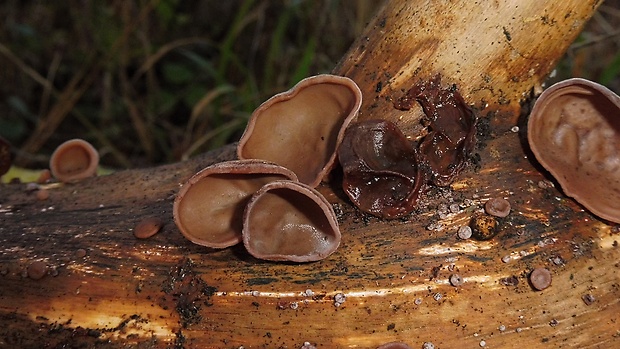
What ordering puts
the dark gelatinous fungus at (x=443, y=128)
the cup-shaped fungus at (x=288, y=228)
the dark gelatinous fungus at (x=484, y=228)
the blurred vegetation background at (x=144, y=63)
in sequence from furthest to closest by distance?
the blurred vegetation background at (x=144, y=63)
the dark gelatinous fungus at (x=443, y=128)
the dark gelatinous fungus at (x=484, y=228)
the cup-shaped fungus at (x=288, y=228)

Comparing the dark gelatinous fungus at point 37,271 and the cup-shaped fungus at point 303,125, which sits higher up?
the cup-shaped fungus at point 303,125

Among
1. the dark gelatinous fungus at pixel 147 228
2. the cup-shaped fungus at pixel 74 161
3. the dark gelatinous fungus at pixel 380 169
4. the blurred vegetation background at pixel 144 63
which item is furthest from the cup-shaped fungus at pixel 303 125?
the blurred vegetation background at pixel 144 63

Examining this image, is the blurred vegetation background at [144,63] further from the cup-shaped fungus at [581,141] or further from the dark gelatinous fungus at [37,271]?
the cup-shaped fungus at [581,141]

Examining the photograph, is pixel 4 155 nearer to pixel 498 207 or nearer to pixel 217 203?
pixel 217 203

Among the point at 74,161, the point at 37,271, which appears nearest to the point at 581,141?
the point at 37,271

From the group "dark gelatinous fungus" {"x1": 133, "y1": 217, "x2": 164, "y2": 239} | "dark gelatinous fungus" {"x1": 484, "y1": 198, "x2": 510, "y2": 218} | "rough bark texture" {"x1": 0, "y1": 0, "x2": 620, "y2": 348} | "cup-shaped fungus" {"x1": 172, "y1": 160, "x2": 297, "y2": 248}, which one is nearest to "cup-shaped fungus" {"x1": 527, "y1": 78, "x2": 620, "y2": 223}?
"rough bark texture" {"x1": 0, "y1": 0, "x2": 620, "y2": 348}
